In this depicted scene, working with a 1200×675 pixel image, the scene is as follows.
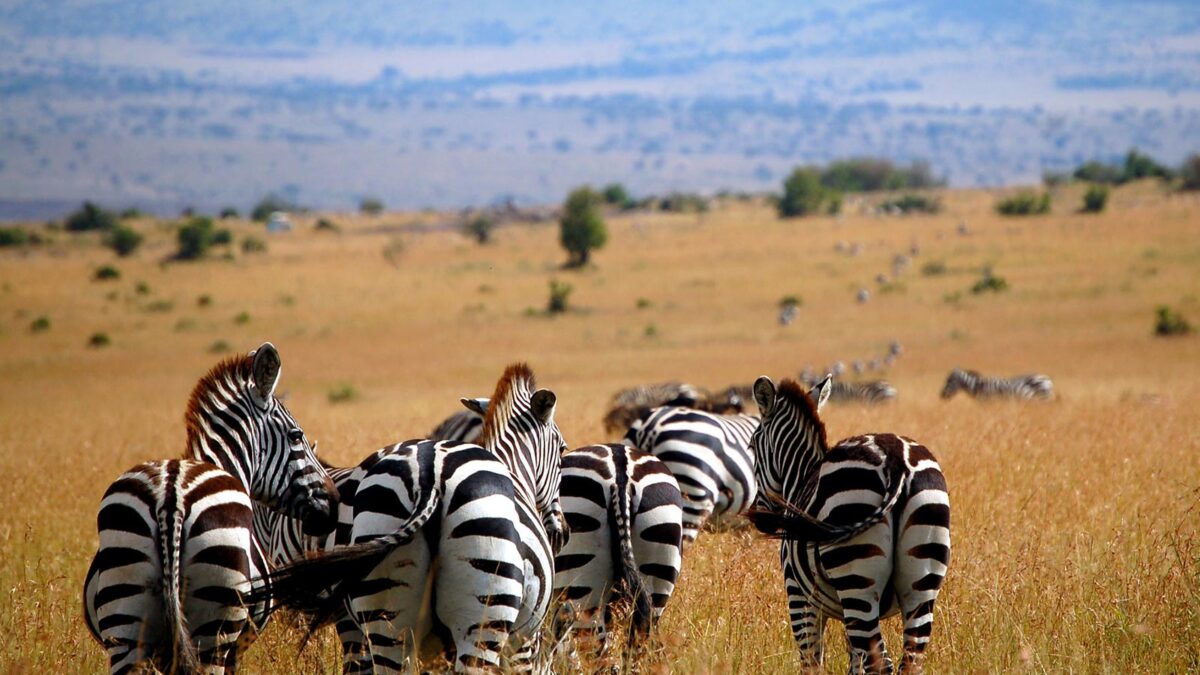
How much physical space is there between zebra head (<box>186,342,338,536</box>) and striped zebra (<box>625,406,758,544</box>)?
116 inches

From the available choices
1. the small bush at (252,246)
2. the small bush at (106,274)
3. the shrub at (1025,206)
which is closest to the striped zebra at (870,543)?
the small bush at (106,274)

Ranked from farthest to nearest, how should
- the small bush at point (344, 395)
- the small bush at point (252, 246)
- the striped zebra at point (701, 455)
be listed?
the small bush at point (252, 246) → the small bush at point (344, 395) → the striped zebra at point (701, 455)

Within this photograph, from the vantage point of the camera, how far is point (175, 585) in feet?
16.7

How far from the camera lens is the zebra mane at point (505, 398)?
19.5 ft

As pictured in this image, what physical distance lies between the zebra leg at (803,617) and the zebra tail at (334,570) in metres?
1.90

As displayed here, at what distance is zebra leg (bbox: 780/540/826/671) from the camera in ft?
19.9

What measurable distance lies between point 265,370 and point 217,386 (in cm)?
27

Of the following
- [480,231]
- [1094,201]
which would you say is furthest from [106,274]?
[1094,201]

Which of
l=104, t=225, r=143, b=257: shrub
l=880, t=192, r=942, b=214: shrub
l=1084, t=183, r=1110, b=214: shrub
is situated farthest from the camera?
l=880, t=192, r=942, b=214: shrub

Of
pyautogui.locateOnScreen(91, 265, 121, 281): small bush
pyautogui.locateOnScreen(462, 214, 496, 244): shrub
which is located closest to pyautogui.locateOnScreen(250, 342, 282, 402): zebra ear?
pyautogui.locateOnScreen(91, 265, 121, 281): small bush

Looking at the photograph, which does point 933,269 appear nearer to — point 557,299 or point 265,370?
point 557,299

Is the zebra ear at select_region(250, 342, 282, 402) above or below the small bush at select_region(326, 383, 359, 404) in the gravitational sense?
A: above

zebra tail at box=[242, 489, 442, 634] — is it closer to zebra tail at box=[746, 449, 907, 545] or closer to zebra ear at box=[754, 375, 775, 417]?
zebra tail at box=[746, 449, 907, 545]

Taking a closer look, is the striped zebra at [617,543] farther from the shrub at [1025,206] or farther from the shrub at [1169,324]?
the shrub at [1025,206]
